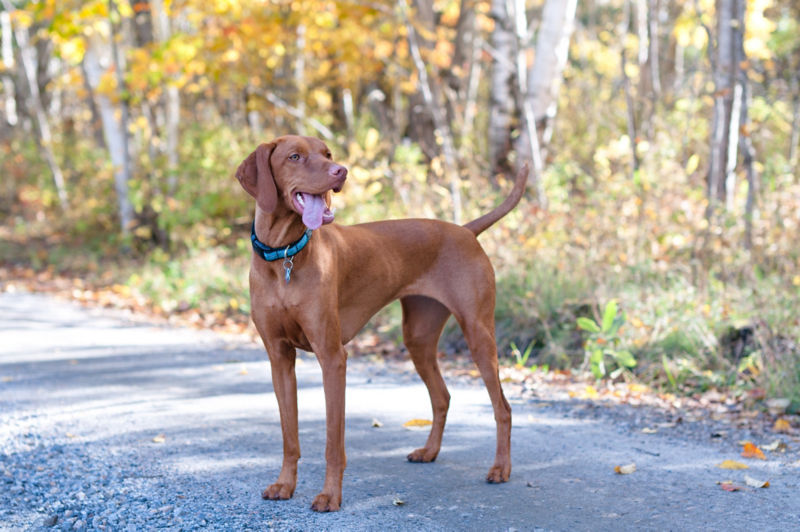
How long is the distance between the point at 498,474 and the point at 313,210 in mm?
1640

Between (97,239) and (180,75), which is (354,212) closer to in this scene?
(180,75)

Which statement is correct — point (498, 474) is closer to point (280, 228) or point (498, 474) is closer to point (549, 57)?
point (280, 228)

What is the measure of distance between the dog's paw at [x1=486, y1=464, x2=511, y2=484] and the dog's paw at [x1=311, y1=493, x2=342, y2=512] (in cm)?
83

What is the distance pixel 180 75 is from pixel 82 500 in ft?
29.8

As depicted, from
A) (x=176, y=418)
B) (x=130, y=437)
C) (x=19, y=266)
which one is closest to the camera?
(x=130, y=437)

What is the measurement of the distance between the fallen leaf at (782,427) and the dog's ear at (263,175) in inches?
136

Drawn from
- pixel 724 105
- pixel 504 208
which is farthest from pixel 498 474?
pixel 724 105

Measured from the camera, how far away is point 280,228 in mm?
3742

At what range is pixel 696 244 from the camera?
8.00 metres

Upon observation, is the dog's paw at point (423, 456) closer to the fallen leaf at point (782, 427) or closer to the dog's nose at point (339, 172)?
the dog's nose at point (339, 172)

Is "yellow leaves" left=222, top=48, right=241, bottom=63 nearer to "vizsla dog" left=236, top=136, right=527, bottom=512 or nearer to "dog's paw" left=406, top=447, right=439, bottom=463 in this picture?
"vizsla dog" left=236, top=136, right=527, bottom=512

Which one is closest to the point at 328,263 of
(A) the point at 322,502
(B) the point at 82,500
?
(A) the point at 322,502

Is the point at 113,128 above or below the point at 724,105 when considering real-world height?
above

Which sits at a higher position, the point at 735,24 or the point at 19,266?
the point at 735,24
